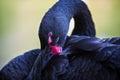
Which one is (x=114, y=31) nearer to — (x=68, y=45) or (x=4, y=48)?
(x=4, y=48)

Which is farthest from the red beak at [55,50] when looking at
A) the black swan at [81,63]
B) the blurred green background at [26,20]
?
the blurred green background at [26,20]

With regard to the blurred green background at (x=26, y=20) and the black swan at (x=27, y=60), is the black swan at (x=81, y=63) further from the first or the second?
the blurred green background at (x=26, y=20)

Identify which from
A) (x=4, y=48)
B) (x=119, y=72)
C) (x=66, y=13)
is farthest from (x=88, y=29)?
(x=4, y=48)

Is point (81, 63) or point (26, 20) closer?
point (81, 63)

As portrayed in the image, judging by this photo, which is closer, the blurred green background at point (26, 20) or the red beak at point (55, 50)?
the red beak at point (55, 50)

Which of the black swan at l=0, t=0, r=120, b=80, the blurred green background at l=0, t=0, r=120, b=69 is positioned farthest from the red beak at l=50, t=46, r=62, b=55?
the blurred green background at l=0, t=0, r=120, b=69

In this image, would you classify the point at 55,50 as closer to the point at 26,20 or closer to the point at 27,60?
the point at 27,60

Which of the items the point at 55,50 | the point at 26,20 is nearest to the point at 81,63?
the point at 55,50

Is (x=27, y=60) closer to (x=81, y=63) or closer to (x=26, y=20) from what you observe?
(x=81, y=63)
